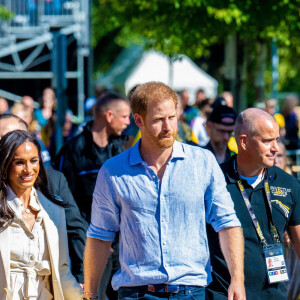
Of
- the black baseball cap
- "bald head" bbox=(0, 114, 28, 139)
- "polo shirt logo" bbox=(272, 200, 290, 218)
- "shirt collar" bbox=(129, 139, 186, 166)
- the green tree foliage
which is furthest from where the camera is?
the green tree foliage

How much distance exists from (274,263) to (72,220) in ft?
4.97

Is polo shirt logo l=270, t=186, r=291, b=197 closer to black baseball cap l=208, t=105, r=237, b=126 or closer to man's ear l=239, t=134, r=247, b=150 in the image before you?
man's ear l=239, t=134, r=247, b=150

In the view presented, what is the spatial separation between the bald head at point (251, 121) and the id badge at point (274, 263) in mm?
823

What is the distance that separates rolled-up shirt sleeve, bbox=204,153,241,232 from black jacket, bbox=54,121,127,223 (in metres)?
2.88

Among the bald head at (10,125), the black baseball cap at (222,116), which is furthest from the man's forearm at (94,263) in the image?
the black baseball cap at (222,116)

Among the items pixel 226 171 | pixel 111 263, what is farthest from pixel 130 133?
pixel 226 171

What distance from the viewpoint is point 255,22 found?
1231 centimetres

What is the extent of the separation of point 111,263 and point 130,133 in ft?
5.46

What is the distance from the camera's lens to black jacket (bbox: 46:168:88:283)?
5.72 meters

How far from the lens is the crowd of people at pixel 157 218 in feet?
15.1

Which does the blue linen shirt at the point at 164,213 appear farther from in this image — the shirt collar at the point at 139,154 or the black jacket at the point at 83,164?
the black jacket at the point at 83,164

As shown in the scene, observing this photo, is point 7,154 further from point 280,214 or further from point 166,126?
point 280,214

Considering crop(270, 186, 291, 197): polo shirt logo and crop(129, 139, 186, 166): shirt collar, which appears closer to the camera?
crop(129, 139, 186, 166): shirt collar

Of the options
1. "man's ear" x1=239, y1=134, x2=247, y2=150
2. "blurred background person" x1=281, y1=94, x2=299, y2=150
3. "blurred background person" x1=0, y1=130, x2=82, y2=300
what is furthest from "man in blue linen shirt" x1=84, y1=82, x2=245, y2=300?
"blurred background person" x1=281, y1=94, x2=299, y2=150
